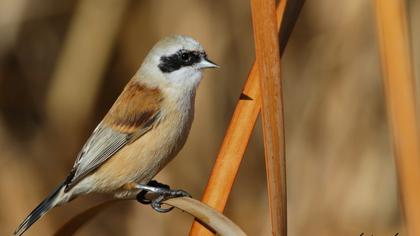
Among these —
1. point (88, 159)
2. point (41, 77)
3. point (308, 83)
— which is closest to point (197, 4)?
point (308, 83)

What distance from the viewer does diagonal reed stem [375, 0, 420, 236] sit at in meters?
1.90

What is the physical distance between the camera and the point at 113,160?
288 cm

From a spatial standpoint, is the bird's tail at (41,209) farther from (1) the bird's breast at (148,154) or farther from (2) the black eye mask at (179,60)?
(2) the black eye mask at (179,60)

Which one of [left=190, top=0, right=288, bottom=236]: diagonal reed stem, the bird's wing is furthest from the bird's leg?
[left=190, top=0, right=288, bottom=236]: diagonal reed stem

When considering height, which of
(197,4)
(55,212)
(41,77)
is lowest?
(55,212)

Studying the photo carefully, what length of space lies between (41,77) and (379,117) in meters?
1.90

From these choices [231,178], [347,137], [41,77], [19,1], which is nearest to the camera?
[231,178]

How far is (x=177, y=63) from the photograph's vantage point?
289 centimetres

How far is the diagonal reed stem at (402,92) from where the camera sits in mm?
1900

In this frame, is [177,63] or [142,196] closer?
[177,63]

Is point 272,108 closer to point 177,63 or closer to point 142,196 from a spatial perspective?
point 177,63

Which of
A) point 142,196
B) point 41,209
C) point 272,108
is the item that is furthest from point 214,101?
point 272,108

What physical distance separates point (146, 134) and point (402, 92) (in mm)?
1240

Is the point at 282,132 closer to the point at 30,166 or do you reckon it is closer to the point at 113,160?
the point at 113,160
